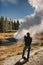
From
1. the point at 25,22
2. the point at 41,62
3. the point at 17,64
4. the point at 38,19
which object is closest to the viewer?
the point at 41,62

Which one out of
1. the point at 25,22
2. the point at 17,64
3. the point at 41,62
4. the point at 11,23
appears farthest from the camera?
the point at 11,23

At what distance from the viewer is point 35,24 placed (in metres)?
91.4

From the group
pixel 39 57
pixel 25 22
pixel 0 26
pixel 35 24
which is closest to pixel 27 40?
pixel 39 57

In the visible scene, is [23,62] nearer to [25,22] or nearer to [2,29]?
[25,22]

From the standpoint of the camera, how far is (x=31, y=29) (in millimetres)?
86875

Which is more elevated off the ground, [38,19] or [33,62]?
[38,19]

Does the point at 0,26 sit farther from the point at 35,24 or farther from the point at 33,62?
the point at 33,62

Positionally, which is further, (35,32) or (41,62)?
(35,32)

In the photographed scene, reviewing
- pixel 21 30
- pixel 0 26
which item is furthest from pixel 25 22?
pixel 0 26

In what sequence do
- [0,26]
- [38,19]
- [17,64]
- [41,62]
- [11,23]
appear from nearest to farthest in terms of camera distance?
[41,62] < [17,64] < [38,19] < [0,26] < [11,23]

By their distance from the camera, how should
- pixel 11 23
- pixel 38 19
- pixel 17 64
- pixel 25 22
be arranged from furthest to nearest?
pixel 11 23 → pixel 38 19 → pixel 25 22 → pixel 17 64

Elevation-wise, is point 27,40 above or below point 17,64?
above

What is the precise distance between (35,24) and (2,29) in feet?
234

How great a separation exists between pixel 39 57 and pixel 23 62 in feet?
5.16
